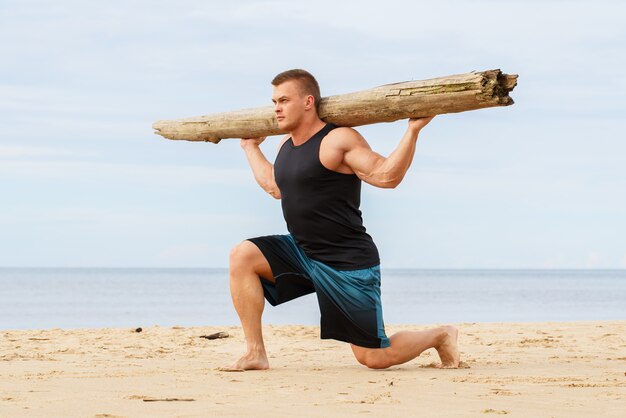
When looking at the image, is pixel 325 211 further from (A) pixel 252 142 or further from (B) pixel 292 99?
(A) pixel 252 142

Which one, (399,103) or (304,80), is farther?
(304,80)

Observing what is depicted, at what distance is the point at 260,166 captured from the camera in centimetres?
660

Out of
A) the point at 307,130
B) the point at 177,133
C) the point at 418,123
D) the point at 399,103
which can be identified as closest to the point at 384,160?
the point at 418,123

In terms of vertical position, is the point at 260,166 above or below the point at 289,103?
below

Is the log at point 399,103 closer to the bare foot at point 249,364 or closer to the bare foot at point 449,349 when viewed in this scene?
the bare foot at point 449,349

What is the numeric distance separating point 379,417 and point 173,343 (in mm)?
4550

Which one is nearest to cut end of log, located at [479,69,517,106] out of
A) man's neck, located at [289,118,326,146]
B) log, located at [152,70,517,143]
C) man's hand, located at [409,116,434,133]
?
log, located at [152,70,517,143]

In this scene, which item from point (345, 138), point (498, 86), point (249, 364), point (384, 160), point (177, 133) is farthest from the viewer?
point (177, 133)

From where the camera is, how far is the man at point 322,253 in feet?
18.6

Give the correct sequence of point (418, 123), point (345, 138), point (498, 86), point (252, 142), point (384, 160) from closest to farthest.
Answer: point (498, 86), point (384, 160), point (418, 123), point (345, 138), point (252, 142)

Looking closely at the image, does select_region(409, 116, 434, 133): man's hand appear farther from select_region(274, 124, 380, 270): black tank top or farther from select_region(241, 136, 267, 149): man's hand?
select_region(241, 136, 267, 149): man's hand

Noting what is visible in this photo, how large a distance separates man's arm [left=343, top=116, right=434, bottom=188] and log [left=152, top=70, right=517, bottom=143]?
132 millimetres

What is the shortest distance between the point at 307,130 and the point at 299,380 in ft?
5.57

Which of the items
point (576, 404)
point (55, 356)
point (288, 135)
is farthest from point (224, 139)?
point (576, 404)
